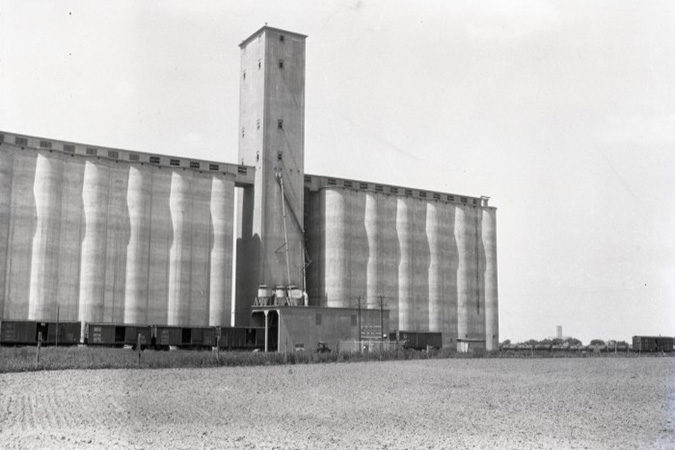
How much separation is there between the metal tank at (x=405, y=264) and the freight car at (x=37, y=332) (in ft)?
112

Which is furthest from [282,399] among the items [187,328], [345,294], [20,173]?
[345,294]

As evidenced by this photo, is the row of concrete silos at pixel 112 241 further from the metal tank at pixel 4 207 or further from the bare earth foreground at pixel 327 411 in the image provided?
the bare earth foreground at pixel 327 411

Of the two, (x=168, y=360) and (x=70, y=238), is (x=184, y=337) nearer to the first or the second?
(x=70, y=238)

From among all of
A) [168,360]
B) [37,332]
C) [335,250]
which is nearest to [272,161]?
[335,250]

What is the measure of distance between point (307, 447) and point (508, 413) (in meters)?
7.46

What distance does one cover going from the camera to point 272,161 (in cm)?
7306

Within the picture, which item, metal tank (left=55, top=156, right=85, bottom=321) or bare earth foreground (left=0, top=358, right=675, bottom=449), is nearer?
bare earth foreground (left=0, top=358, right=675, bottom=449)

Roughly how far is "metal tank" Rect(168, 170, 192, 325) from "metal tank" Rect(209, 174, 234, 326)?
2235 mm

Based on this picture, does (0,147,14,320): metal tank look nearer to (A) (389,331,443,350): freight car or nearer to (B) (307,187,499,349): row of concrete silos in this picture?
(B) (307,187,499,349): row of concrete silos

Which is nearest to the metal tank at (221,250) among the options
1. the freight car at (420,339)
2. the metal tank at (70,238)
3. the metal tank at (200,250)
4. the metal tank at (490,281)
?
the metal tank at (200,250)

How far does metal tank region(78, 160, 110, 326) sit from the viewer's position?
64375 millimetres

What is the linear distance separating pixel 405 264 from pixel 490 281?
12874 mm

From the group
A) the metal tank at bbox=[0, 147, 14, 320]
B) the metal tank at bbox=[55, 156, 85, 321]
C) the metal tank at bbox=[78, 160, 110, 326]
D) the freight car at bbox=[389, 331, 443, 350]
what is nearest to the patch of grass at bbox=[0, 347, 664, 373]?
the metal tank at bbox=[0, 147, 14, 320]

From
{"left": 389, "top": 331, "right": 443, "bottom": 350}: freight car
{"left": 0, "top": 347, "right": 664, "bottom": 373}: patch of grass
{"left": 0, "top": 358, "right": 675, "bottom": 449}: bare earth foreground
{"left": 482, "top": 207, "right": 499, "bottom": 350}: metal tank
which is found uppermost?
{"left": 482, "top": 207, "right": 499, "bottom": 350}: metal tank
